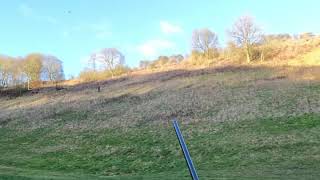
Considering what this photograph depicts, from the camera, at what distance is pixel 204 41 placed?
99625 mm

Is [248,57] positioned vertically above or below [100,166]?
above

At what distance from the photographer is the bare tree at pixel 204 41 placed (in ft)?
323

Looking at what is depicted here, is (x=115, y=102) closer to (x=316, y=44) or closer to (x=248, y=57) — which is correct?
(x=248, y=57)

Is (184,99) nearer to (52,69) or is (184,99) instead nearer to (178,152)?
(178,152)

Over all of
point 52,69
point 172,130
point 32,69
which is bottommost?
point 172,130

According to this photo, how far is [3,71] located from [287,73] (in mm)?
70540

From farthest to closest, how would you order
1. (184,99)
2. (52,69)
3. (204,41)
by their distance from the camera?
(52,69) → (204,41) → (184,99)

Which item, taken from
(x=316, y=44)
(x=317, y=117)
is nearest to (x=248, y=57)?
(x=316, y=44)

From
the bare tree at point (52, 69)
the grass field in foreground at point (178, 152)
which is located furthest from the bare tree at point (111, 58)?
the grass field in foreground at point (178, 152)

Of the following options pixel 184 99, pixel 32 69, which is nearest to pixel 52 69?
pixel 32 69

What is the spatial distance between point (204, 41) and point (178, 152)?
70861 mm

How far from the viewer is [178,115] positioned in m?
45.9

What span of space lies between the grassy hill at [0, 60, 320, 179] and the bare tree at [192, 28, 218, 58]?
25561 millimetres

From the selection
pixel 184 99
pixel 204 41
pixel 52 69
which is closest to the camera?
pixel 184 99
